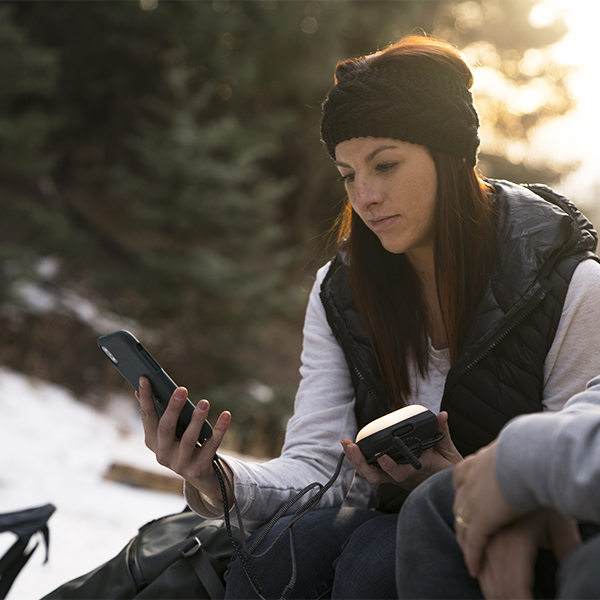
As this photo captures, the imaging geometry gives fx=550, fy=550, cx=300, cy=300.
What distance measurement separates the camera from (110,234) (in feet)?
31.3

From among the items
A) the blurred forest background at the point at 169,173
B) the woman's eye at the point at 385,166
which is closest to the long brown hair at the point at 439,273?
the woman's eye at the point at 385,166

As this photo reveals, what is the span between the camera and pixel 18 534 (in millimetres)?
1677

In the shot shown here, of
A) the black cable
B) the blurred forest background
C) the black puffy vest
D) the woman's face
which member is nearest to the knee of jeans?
the black cable

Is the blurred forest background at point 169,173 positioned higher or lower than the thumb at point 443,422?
higher

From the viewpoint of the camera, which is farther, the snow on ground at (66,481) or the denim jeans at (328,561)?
the snow on ground at (66,481)

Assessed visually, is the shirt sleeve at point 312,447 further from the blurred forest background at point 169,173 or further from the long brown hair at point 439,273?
the blurred forest background at point 169,173

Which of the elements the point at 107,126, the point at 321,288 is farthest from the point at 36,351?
the point at 321,288

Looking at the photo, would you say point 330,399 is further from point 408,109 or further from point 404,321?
point 408,109

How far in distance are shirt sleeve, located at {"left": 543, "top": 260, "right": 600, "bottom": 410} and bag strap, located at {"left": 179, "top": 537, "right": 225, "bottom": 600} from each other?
968mm

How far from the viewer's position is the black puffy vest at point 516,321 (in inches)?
54.9

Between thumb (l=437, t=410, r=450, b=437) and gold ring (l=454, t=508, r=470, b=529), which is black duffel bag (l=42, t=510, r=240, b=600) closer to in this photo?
thumb (l=437, t=410, r=450, b=437)

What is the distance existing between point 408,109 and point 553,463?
1.15m

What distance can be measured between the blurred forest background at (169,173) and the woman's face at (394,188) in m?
4.52

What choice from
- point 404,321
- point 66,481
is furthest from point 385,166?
point 66,481
